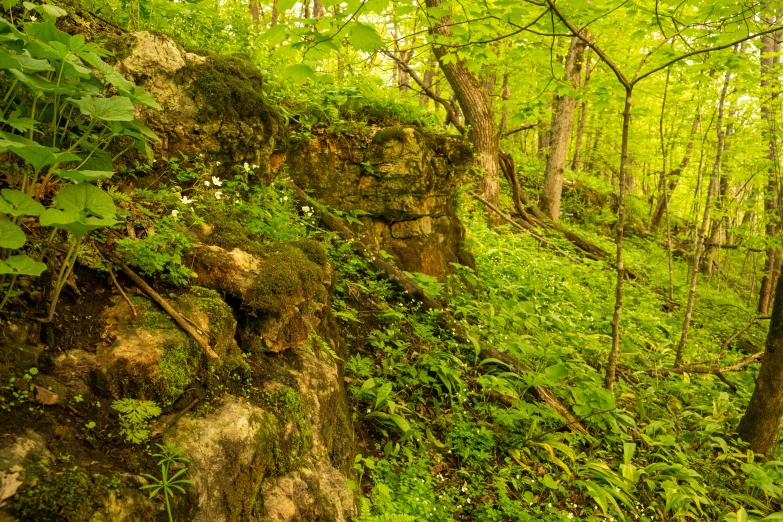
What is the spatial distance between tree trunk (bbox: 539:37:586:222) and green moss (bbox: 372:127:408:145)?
21.1 feet

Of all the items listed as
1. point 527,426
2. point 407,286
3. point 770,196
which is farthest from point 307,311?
point 770,196

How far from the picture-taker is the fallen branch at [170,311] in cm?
221

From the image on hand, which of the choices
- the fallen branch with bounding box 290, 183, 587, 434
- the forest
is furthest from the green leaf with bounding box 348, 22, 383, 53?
the fallen branch with bounding box 290, 183, 587, 434

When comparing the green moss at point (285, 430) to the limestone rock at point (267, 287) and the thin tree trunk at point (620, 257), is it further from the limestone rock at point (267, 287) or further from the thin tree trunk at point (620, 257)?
the thin tree trunk at point (620, 257)

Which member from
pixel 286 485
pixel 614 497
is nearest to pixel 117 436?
pixel 286 485

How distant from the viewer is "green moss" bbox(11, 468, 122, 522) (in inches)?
52.2

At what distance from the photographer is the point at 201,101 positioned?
144 inches

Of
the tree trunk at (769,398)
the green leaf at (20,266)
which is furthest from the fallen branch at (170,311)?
the tree trunk at (769,398)

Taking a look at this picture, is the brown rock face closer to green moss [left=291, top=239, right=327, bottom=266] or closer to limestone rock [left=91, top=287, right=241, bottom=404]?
green moss [left=291, top=239, right=327, bottom=266]

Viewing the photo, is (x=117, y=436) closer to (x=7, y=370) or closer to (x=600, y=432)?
(x=7, y=370)

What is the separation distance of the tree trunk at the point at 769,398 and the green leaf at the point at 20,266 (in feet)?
20.0

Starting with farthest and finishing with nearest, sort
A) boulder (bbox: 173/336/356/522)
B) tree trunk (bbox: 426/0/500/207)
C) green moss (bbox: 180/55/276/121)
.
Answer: tree trunk (bbox: 426/0/500/207), green moss (bbox: 180/55/276/121), boulder (bbox: 173/336/356/522)

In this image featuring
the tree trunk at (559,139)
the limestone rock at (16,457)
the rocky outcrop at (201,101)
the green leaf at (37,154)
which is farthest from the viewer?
the tree trunk at (559,139)

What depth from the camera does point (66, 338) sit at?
190cm
